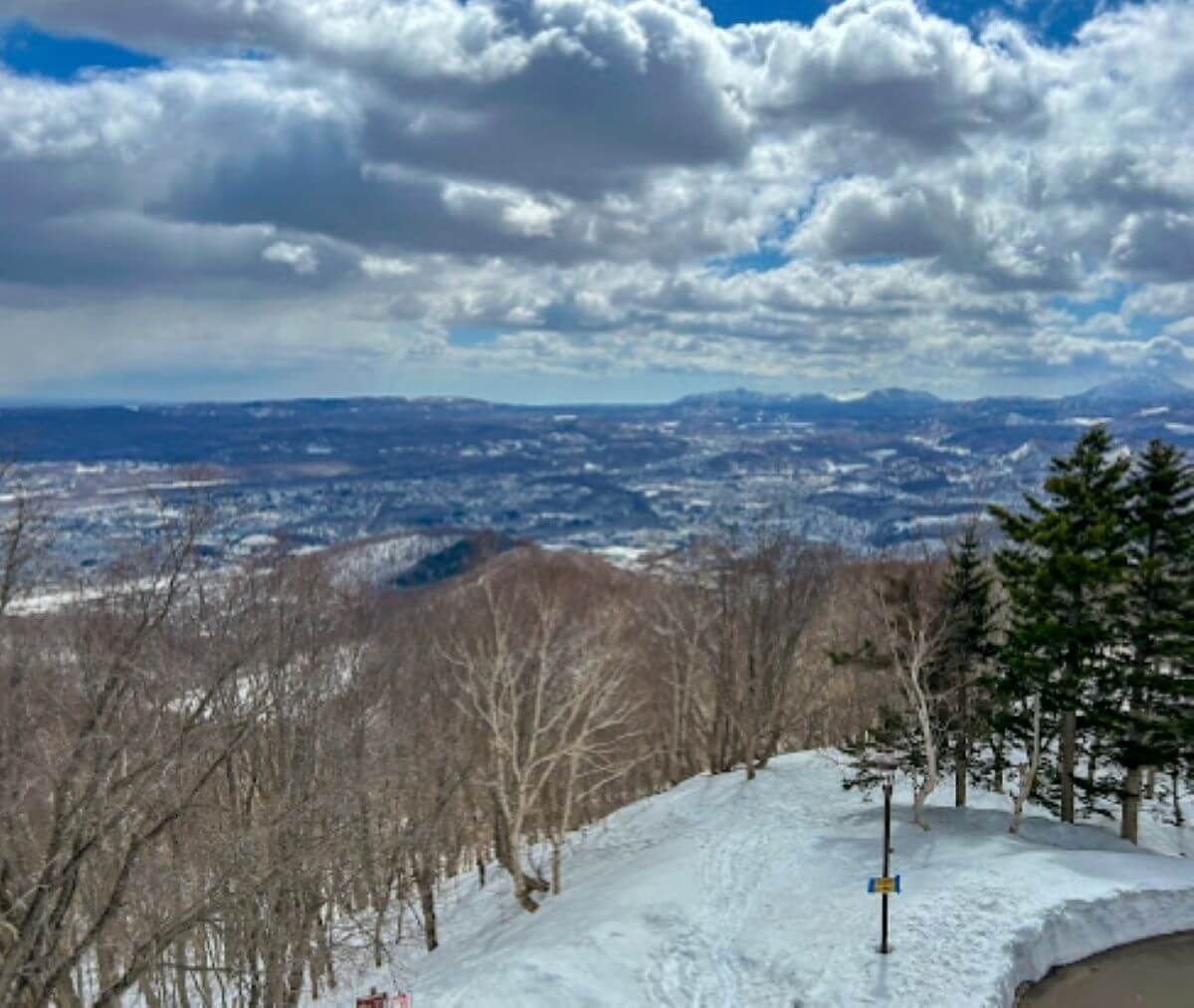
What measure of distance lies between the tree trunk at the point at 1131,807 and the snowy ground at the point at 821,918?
0.48 metres

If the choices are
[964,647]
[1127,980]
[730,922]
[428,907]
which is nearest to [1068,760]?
[964,647]

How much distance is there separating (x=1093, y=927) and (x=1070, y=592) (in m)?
8.33

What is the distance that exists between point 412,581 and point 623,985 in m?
92.8

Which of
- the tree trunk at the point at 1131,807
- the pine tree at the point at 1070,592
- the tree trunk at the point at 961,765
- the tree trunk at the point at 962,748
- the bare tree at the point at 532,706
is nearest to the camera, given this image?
the pine tree at the point at 1070,592

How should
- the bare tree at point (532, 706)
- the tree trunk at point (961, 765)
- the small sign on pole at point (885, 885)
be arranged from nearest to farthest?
the small sign on pole at point (885, 885) < the bare tree at point (532, 706) < the tree trunk at point (961, 765)

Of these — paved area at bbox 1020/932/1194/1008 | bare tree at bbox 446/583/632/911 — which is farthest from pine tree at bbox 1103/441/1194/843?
bare tree at bbox 446/583/632/911

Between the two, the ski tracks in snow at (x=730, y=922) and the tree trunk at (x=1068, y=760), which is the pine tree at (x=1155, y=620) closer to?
the tree trunk at (x=1068, y=760)

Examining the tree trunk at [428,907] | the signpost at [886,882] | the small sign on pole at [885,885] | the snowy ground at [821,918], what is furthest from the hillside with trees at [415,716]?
the small sign on pole at [885,885]

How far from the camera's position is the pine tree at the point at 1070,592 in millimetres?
22469

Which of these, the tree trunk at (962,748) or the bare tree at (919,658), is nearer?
the bare tree at (919,658)

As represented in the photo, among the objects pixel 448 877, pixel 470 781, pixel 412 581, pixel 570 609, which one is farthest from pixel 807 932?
pixel 412 581

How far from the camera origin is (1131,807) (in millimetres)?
23438

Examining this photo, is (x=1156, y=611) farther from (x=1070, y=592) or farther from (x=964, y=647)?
(x=964, y=647)

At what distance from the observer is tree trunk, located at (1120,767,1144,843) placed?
23.2 meters
